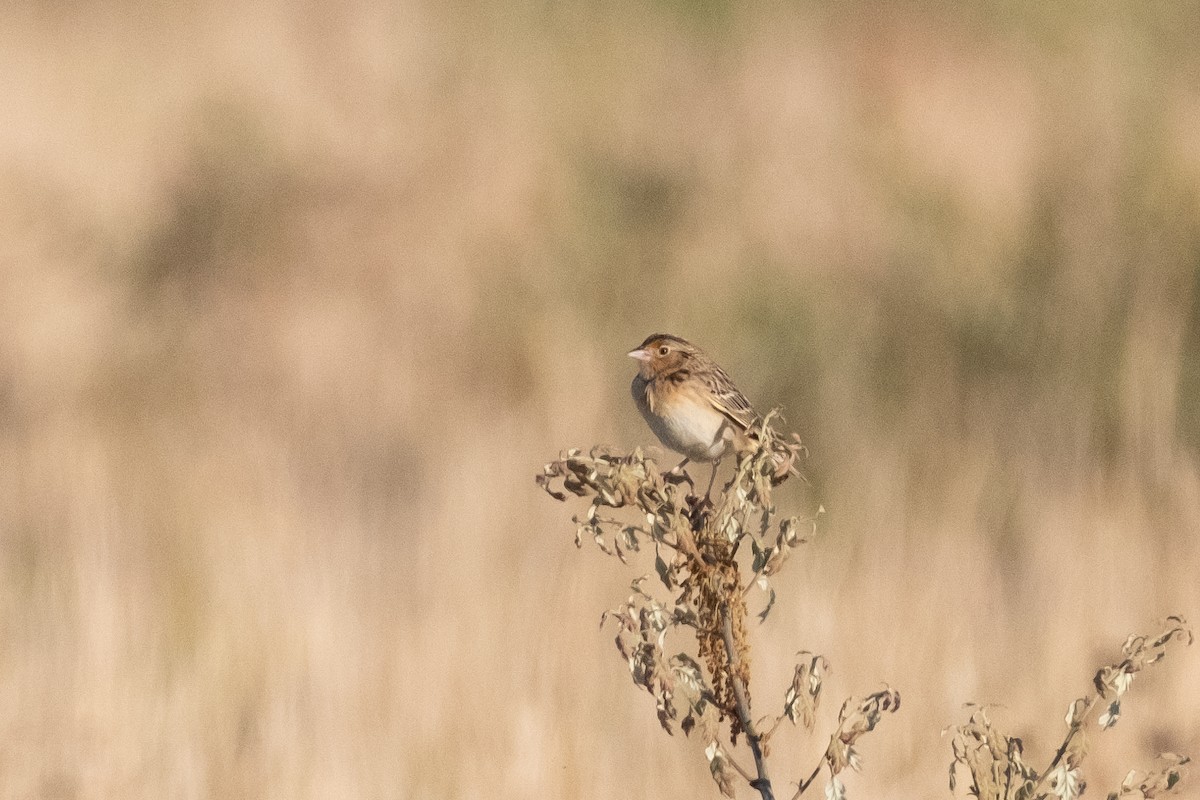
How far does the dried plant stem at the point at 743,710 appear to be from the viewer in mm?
2586

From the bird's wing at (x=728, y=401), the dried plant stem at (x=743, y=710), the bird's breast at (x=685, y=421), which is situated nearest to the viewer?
the dried plant stem at (x=743, y=710)

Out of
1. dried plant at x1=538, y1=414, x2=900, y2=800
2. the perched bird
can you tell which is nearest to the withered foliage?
dried plant at x1=538, y1=414, x2=900, y2=800

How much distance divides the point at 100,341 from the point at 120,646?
4.11 metres

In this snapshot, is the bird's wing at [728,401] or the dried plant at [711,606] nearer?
the dried plant at [711,606]

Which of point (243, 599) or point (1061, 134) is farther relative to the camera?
point (1061, 134)

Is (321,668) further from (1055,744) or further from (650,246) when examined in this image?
(650,246)

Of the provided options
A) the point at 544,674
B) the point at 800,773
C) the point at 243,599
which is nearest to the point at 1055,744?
the point at 800,773

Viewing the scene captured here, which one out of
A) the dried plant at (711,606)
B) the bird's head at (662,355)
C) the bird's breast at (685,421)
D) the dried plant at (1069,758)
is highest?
the bird's head at (662,355)

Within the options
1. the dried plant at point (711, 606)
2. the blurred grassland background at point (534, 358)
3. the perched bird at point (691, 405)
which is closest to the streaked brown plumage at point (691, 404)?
the perched bird at point (691, 405)

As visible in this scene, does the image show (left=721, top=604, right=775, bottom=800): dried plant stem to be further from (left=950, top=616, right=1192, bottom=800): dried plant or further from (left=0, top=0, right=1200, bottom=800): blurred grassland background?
(left=0, top=0, right=1200, bottom=800): blurred grassland background

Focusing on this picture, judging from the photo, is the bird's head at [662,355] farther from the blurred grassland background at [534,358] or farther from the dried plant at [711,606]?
the dried plant at [711,606]

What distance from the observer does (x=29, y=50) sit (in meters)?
12.2

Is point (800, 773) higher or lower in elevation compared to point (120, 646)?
lower

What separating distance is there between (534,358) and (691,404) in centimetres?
418
